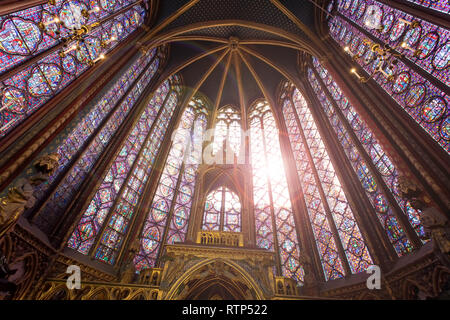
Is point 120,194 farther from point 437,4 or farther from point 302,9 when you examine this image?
point 302,9

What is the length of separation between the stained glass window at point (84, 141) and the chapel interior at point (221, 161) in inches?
2.2

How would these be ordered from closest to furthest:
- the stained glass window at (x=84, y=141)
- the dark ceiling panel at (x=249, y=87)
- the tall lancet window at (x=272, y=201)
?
the stained glass window at (x=84, y=141) < the tall lancet window at (x=272, y=201) < the dark ceiling panel at (x=249, y=87)

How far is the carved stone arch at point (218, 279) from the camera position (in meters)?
5.03

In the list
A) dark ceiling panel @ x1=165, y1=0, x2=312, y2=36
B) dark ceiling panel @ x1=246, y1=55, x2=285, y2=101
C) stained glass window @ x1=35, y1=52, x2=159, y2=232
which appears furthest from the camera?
dark ceiling panel @ x1=246, y1=55, x2=285, y2=101

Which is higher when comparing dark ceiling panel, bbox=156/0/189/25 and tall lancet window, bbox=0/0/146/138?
dark ceiling panel, bbox=156/0/189/25

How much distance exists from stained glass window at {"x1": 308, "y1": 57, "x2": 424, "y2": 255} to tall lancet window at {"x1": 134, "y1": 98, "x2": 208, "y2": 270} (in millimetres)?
6626

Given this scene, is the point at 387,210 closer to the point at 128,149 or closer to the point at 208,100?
the point at 128,149

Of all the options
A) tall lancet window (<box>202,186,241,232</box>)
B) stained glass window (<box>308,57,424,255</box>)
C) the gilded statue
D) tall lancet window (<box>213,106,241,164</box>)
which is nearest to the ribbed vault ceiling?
tall lancet window (<box>213,106,241,164</box>)

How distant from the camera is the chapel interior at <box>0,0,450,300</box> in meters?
4.65

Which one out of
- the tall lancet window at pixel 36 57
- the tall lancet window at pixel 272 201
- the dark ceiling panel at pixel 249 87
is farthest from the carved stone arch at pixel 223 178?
the dark ceiling panel at pixel 249 87

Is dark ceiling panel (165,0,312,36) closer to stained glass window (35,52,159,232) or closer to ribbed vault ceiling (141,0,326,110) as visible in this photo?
ribbed vault ceiling (141,0,326,110)

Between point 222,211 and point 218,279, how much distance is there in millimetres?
3975

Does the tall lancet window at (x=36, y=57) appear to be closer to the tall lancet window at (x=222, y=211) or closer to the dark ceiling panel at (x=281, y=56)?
the tall lancet window at (x=222, y=211)
